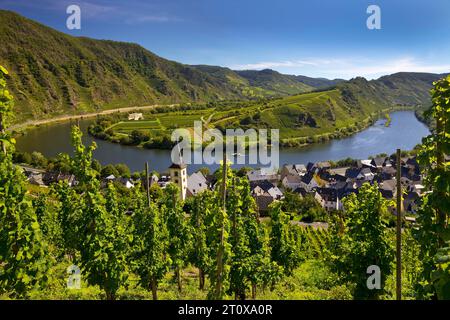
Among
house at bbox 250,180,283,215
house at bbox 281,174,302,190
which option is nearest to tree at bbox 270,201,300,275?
house at bbox 250,180,283,215

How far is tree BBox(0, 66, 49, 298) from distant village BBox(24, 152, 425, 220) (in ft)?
159

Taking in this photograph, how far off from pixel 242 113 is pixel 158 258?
146533 millimetres

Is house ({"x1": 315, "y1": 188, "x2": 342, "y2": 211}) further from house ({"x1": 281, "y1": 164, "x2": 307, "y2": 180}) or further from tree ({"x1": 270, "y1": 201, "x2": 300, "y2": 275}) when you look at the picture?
tree ({"x1": 270, "y1": 201, "x2": 300, "y2": 275})

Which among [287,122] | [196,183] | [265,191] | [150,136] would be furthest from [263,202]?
[287,122]

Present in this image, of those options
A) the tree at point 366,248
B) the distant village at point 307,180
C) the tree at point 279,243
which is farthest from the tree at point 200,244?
the distant village at point 307,180

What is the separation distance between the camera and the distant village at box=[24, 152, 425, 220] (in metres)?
61.3

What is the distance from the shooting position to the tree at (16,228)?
7594 millimetres

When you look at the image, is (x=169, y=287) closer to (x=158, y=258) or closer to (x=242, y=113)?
(x=158, y=258)

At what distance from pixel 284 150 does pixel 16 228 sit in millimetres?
111525

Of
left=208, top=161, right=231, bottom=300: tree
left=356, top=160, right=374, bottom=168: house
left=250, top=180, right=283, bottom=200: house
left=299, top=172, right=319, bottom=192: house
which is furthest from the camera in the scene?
left=356, top=160, right=374, bottom=168: house

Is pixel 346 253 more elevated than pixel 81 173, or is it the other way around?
pixel 81 173

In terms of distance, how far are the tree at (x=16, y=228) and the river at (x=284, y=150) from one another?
75593mm

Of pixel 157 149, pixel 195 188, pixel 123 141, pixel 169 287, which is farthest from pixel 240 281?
pixel 123 141
